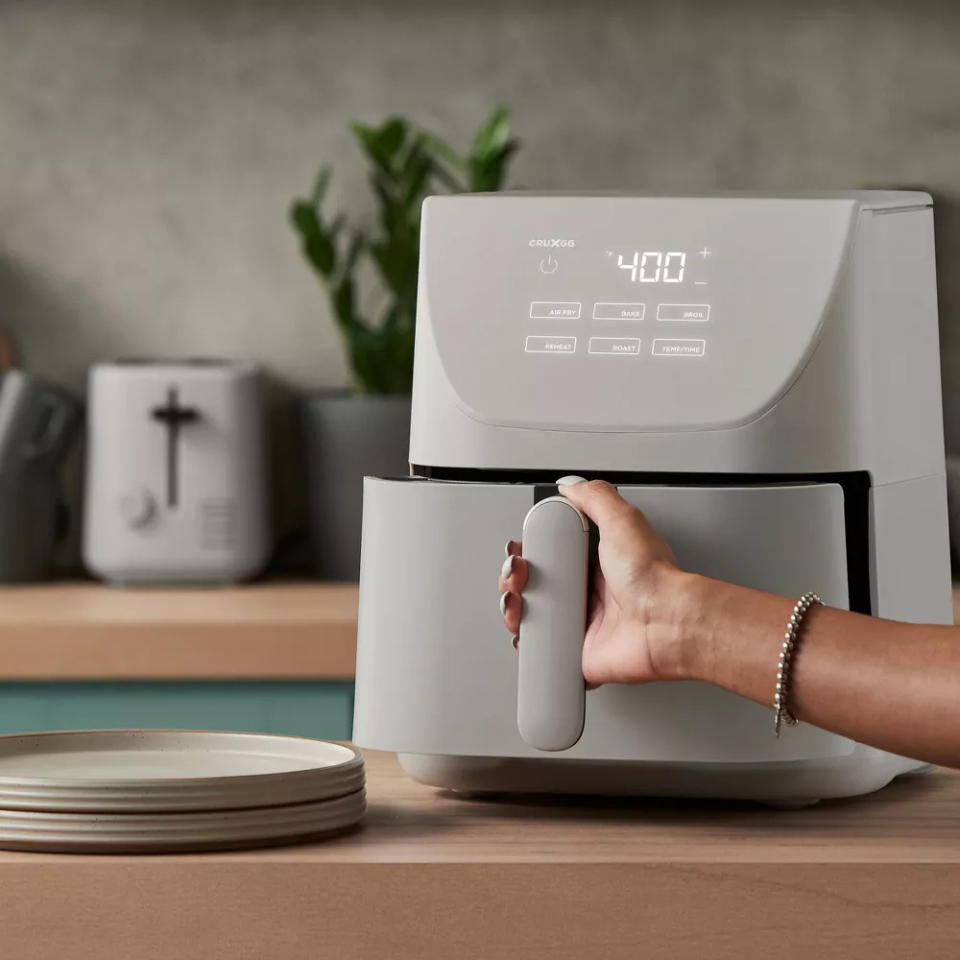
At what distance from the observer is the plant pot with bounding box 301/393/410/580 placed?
226 centimetres

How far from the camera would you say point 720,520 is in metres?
0.83

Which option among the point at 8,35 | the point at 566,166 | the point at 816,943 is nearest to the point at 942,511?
the point at 816,943

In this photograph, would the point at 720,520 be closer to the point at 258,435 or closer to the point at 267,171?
the point at 258,435

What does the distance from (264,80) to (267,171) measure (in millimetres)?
147

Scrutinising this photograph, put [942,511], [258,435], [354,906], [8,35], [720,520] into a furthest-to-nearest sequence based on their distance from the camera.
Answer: [8,35] < [258,435] < [942,511] < [720,520] < [354,906]

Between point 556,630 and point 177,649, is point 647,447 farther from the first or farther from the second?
point 177,649

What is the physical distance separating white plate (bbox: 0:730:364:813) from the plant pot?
134 cm

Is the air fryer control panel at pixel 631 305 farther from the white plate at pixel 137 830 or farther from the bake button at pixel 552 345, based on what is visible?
the white plate at pixel 137 830

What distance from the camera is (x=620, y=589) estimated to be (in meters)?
0.80

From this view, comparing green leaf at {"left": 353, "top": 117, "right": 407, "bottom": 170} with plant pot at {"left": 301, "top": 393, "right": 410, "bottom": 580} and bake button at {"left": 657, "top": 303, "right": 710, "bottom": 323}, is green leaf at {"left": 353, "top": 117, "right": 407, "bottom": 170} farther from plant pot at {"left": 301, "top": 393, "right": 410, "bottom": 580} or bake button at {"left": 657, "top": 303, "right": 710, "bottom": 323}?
bake button at {"left": 657, "top": 303, "right": 710, "bottom": 323}

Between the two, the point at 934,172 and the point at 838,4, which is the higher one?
the point at 838,4

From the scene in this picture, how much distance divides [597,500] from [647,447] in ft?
0.21

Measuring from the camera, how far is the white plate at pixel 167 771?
0.73 metres

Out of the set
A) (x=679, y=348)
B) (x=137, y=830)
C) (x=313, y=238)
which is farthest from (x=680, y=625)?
(x=313, y=238)
